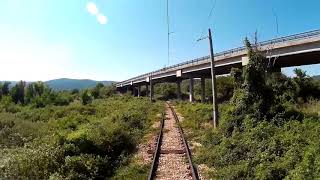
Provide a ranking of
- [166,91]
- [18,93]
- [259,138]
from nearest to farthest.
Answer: [259,138] < [166,91] < [18,93]

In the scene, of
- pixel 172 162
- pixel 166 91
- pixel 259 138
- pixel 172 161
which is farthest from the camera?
pixel 166 91

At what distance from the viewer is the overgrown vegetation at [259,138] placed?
1398 centimetres

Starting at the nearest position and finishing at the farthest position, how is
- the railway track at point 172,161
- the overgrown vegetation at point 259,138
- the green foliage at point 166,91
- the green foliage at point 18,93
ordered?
the overgrown vegetation at point 259,138 < the railway track at point 172,161 < the green foliage at point 166,91 < the green foliage at point 18,93

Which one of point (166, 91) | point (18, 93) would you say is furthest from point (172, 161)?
point (18, 93)

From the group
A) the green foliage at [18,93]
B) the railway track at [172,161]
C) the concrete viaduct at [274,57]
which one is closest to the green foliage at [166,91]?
the concrete viaduct at [274,57]

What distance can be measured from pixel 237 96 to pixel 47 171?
498 inches

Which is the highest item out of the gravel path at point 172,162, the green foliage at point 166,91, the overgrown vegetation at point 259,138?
the green foliage at point 166,91

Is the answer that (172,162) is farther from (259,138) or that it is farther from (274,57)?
(274,57)

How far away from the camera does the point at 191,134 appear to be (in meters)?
28.2

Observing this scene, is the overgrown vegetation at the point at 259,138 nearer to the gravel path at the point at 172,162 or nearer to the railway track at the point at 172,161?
the railway track at the point at 172,161

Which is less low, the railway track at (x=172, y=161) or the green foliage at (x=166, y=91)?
the green foliage at (x=166, y=91)

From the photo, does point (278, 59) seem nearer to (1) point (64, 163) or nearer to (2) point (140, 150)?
(2) point (140, 150)

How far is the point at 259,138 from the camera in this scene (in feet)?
60.3

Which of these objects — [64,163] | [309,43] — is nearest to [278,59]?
[309,43]
